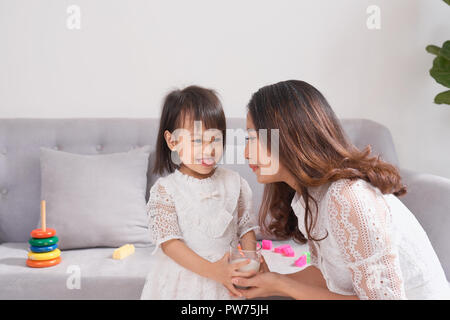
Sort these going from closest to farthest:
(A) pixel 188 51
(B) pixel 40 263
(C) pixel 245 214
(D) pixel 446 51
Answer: (C) pixel 245 214, (B) pixel 40 263, (D) pixel 446 51, (A) pixel 188 51

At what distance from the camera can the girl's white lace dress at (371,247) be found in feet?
3.27

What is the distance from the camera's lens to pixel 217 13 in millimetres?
2344

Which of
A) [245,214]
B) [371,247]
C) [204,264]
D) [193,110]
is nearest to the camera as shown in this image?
[371,247]

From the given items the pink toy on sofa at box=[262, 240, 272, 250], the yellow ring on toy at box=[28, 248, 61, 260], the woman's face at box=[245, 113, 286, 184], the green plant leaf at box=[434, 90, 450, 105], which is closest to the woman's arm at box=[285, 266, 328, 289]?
the woman's face at box=[245, 113, 286, 184]

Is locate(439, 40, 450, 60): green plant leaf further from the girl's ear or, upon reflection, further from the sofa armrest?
the girl's ear

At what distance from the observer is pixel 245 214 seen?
4.75 feet

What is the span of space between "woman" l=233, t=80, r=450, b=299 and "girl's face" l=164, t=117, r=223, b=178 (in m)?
0.16

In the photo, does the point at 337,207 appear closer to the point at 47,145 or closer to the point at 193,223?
the point at 193,223

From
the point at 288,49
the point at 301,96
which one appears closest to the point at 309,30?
the point at 288,49

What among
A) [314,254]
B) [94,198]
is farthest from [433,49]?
[94,198]

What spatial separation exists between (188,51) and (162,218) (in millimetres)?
1263

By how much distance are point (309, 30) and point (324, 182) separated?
1549 mm
